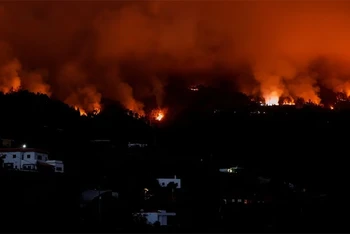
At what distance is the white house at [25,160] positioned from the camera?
33.8 meters

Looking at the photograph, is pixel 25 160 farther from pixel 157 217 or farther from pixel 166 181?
pixel 157 217

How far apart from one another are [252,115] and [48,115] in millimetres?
21001

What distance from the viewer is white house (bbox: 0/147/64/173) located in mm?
33812

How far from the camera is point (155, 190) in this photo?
34094mm

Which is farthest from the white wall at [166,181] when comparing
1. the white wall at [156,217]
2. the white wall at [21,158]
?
the white wall at [21,158]

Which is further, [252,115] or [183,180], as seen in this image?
[252,115]

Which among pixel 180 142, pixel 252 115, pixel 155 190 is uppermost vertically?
pixel 252 115

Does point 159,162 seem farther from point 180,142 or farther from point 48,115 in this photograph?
point 48,115

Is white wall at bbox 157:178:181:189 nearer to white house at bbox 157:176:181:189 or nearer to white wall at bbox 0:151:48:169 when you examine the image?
white house at bbox 157:176:181:189

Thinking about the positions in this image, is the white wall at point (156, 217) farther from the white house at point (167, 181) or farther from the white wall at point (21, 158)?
the white wall at point (21, 158)

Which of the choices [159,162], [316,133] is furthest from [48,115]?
[316,133]

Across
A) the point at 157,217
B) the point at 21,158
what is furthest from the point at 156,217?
the point at 21,158

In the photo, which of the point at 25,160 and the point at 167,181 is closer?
the point at 25,160

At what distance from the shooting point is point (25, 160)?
112 feet
